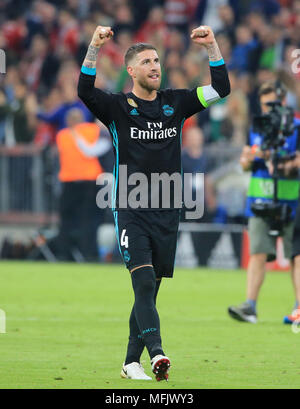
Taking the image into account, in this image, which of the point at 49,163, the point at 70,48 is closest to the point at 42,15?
the point at 70,48

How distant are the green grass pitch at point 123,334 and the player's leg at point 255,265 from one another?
0.16 m

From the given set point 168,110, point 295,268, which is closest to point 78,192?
point 295,268

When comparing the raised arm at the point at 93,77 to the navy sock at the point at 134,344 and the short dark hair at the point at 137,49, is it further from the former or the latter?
the navy sock at the point at 134,344

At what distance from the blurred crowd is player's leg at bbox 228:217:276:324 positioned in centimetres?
618

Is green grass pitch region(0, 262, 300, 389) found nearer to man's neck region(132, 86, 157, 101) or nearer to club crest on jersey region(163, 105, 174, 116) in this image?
club crest on jersey region(163, 105, 174, 116)

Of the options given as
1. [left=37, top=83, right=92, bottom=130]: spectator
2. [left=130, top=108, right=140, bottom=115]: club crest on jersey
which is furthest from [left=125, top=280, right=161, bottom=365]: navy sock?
[left=37, top=83, right=92, bottom=130]: spectator

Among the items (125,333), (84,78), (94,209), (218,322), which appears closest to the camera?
(84,78)

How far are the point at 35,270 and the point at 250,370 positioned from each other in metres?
9.57

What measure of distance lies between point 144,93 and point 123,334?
304 cm

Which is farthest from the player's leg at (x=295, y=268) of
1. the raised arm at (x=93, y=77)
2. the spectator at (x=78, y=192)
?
the spectator at (x=78, y=192)

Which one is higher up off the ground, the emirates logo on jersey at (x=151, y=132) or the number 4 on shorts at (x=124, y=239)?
the emirates logo on jersey at (x=151, y=132)

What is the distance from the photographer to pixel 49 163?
20.0 meters

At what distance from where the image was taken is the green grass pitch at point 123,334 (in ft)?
24.7

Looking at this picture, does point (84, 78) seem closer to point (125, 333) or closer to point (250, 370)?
point (250, 370)
